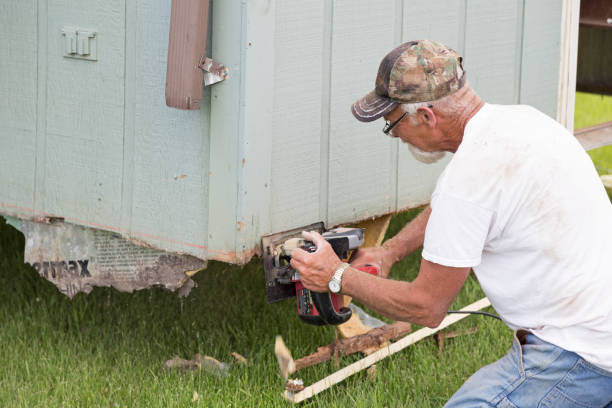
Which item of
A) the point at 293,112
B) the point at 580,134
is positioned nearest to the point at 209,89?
the point at 293,112

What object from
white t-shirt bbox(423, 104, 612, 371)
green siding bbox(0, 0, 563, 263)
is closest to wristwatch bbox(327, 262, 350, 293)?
white t-shirt bbox(423, 104, 612, 371)

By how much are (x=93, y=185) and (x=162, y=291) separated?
5.36ft

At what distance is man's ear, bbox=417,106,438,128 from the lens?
8.66 ft

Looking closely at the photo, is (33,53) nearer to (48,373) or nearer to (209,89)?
(209,89)

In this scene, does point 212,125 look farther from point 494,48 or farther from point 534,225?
point 494,48

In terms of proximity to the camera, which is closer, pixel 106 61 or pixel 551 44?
pixel 106 61

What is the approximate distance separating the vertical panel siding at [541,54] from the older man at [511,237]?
6.20ft

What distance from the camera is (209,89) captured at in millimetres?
3137

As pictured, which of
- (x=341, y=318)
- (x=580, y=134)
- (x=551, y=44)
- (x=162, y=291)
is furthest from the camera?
(x=580, y=134)

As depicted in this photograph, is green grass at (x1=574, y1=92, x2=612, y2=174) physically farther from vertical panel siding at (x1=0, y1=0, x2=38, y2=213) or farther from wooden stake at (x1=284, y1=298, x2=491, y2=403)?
vertical panel siding at (x1=0, y1=0, x2=38, y2=213)

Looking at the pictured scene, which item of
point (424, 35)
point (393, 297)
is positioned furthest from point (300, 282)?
point (424, 35)

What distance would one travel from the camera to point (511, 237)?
8.36 feet

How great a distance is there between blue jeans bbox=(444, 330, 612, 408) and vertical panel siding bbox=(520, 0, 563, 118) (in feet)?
7.13

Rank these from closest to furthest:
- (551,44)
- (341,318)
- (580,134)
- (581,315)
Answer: (581,315) → (341,318) → (551,44) → (580,134)
